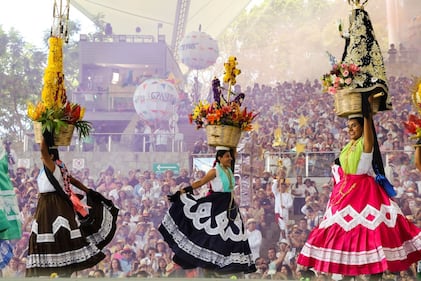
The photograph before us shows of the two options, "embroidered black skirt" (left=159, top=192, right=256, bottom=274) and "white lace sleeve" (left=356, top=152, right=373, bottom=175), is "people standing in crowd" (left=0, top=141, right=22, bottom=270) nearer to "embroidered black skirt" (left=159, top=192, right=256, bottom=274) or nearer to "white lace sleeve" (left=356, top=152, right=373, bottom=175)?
"embroidered black skirt" (left=159, top=192, right=256, bottom=274)

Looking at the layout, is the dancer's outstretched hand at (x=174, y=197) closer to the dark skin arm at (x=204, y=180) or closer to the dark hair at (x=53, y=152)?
the dark skin arm at (x=204, y=180)

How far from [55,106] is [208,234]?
69.2 inches

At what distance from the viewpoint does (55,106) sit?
5.99 metres

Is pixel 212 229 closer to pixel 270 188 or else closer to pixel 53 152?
pixel 53 152

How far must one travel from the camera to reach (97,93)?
13.2 meters

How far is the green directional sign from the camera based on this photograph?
11.8m

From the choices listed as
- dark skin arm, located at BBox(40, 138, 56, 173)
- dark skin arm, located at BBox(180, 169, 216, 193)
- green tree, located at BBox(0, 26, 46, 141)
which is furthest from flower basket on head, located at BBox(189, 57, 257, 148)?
green tree, located at BBox(0, 26, 46, 141)

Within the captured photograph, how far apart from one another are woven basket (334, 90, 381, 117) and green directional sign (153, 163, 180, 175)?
668cm

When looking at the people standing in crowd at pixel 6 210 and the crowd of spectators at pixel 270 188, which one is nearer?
the people standing in crowd at pixel 6 210

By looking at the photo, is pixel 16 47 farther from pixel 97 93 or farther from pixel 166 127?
pixel 166 127

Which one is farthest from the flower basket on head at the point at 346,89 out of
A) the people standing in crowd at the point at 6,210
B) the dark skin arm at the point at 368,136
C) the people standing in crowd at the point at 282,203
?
the people standing in crowd at the point at 282,203

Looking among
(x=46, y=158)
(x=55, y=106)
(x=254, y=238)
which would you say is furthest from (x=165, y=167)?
(x=46, y=158)

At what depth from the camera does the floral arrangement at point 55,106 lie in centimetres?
590

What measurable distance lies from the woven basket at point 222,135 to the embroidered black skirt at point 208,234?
0.47 metres
